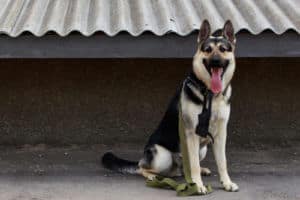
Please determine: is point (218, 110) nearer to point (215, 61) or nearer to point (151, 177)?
point (215, 61)

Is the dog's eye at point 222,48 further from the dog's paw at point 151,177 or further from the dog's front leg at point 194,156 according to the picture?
the dog's paw at point 151,177

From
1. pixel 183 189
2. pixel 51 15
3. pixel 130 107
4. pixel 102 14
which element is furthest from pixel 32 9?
pixel 183 189

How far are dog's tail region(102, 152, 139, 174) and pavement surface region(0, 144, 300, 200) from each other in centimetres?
7

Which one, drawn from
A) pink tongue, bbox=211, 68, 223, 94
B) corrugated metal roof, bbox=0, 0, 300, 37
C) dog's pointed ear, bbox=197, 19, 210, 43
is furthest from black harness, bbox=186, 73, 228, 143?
corrugated metal roof, bbox=0, 0, 300, 37

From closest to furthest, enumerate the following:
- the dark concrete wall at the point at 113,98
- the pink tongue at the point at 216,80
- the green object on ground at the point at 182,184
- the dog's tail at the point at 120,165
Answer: the pink tongue at the point at 216,80 → the green object on ground at the point at 182,184 → the dog's tail at the point at 120,165 → the dark concrete wall at the point at 113,98

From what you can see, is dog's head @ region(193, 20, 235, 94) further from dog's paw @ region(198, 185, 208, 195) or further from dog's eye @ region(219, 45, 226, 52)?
dog's paw @ region(198, 185, 208, 195)

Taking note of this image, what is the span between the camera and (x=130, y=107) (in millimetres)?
7555

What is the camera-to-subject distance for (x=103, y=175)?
619 cm

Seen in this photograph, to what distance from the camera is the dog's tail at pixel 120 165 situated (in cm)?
617

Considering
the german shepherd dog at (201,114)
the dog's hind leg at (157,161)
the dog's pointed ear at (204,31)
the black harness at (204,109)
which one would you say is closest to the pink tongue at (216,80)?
the german shepherd dog at (201,114)

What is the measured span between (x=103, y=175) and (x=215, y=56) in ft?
6.17

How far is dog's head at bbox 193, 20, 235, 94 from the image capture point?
5.17 meters

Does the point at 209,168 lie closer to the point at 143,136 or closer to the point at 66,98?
the point at 143,136

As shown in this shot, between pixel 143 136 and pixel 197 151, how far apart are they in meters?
2.14
